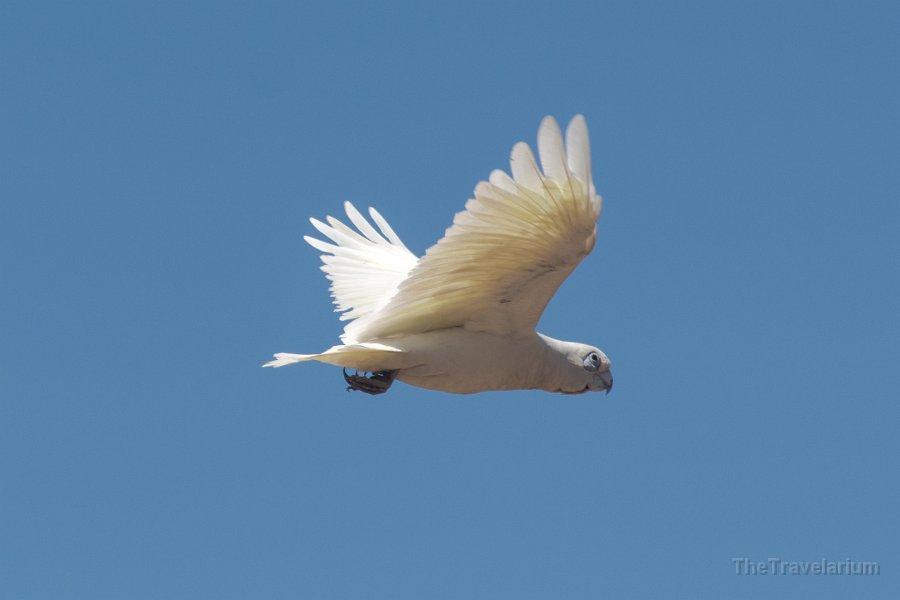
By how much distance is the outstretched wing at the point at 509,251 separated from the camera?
9188mm

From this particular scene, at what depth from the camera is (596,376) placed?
39.3 ft

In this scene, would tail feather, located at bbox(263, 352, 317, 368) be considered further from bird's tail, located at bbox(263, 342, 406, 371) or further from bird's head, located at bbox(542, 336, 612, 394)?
bird's head, located at bbox(542, 336, 612, 394)

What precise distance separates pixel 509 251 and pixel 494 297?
73 centimetres

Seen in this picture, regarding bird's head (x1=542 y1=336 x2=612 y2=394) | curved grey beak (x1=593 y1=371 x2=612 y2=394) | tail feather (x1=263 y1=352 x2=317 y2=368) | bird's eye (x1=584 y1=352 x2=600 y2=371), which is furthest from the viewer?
curved grey beak (x1=593 y1=371 x2=612 y2=394)

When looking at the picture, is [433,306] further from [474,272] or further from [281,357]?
[281,357]

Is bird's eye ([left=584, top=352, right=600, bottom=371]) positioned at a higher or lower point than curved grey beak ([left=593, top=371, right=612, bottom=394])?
higher

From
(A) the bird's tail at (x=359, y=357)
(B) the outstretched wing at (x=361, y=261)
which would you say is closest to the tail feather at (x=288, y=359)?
(A) the bird's tail at (x=359, y=357)

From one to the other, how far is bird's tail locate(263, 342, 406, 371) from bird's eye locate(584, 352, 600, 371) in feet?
5.71

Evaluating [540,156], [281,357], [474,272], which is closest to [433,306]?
[474,272]

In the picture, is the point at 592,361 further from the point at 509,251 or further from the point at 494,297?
the point at 509,251

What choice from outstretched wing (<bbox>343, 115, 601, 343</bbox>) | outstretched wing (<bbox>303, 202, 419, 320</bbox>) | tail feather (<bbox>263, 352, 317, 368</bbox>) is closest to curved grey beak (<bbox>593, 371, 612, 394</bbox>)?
outstretched wing (<bbox>343, 115, 601, 343</bbox>)

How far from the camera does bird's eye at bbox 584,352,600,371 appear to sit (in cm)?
1183

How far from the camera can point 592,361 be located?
11867 millimetres

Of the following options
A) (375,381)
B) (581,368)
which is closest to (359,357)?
(375,381)
